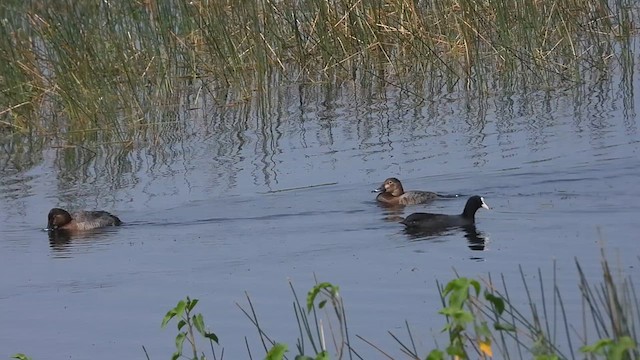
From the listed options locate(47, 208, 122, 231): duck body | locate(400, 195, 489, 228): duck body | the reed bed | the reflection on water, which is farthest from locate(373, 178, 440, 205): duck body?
the reed bed

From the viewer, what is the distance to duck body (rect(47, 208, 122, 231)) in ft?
41.2

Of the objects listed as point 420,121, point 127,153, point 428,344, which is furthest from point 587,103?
point 428,344

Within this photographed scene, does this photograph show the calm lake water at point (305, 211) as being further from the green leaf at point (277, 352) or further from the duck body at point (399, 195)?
the green leaf at point (277, 352)

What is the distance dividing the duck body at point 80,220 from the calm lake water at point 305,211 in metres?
0.13

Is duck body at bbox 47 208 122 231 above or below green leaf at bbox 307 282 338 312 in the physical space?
above

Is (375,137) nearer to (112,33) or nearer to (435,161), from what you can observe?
(435,161)

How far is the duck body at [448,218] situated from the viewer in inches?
466

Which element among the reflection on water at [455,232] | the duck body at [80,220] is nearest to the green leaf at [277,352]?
the reflection on water at [455,232]

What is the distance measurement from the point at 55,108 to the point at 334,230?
19.7ft

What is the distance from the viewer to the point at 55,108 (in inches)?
661

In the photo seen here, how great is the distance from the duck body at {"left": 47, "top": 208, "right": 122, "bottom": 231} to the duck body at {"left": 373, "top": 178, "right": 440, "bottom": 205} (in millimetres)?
2320

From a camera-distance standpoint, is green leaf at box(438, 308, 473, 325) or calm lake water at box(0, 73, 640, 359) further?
calm lake water at box(0, 73, 640, 359)

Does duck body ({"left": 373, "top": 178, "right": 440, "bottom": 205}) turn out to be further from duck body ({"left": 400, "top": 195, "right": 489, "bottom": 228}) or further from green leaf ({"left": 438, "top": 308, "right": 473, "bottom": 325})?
green leaf ({"left": 438, "top": 308, "right": 473, "bottom": 325})

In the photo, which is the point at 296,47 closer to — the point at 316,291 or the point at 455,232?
the point at 455,232
